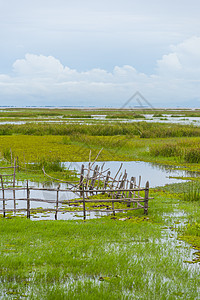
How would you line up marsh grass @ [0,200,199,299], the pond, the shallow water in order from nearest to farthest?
marsh grass @ [0,200,199,299] < the pond < the shallow water

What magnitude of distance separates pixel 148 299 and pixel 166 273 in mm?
1198

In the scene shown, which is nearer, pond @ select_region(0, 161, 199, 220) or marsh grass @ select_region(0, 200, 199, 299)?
marsh grass @ select_region(0, 200, 199, 299)

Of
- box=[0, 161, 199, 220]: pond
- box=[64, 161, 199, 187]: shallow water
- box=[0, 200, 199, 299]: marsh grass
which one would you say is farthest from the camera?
box=[64, 161, 199, 187]: shallow water

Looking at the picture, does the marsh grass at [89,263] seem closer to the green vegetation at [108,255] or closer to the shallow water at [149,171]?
the green vegetation at [108,255]

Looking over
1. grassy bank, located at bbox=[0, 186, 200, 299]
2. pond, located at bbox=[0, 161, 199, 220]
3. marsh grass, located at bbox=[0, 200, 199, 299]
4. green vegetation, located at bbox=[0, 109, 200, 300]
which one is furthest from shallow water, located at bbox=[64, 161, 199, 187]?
marsh grass, located at bbox=[0, 200, 199, 299]

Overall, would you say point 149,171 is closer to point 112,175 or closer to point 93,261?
point 112,175

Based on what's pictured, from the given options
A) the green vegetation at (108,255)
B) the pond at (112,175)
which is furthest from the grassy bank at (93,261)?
the pond at (112,175)

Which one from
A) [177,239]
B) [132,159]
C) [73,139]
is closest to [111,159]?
[132,159]

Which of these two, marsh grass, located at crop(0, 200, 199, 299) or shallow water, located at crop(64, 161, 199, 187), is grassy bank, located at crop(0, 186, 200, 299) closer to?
marsh grass, located at crop(0, 200, 199, 299)

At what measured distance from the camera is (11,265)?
22.5 feet

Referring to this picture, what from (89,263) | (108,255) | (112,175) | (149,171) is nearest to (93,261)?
(89,263)

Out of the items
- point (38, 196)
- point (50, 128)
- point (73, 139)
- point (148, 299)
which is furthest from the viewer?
point (50, 128)

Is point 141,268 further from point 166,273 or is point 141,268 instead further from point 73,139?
point 73,139

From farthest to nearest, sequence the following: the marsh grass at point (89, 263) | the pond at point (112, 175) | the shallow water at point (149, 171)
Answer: the shallow water at point (149, 171), the pond at point (112, 175), the marsh grass at point (89, 263)
